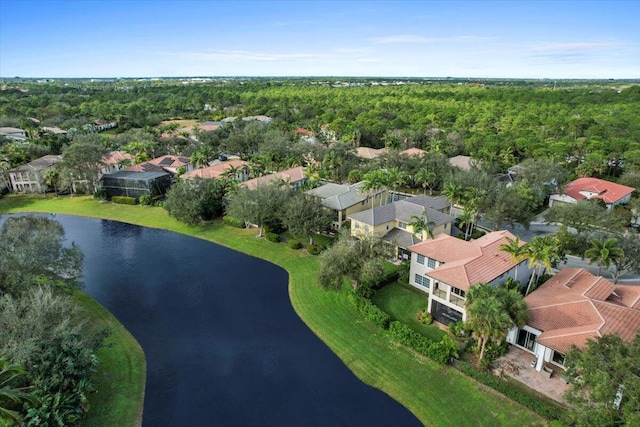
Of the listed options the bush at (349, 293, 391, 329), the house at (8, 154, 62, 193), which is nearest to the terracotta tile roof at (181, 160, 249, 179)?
the house at (8, 154, 62, 193)

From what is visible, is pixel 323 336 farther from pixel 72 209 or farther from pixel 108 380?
pixel 72 209

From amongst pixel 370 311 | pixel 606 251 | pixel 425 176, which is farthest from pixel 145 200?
pixel 606 251

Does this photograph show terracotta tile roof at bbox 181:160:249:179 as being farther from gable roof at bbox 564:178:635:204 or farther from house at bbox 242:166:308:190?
gable roof at bbox 564:178:635:204

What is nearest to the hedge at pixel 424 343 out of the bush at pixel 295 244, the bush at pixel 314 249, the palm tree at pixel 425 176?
the bush at pixel 314 249

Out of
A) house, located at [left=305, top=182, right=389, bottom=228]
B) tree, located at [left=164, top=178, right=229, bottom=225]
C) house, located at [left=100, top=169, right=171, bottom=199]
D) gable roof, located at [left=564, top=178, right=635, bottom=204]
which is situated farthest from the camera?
house, located at [left=100, top=169, right=171, bottom=199]

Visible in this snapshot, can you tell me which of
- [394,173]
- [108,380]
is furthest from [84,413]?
[394,173]

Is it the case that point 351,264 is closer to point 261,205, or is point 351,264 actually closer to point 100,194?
point 261,205

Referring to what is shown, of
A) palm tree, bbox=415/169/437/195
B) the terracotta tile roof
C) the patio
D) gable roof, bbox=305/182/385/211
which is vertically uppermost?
palm tree, bbox=415/169/437/195
